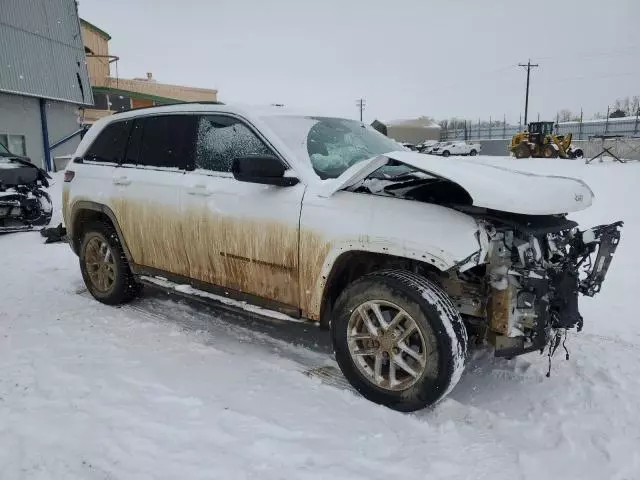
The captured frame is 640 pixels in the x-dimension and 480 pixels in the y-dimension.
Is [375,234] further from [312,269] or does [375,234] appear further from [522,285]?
[522,285]

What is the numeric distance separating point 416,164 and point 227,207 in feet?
4.87

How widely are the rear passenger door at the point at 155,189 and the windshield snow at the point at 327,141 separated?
0.93m

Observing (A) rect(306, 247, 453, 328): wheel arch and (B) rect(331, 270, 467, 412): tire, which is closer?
(B) rect(331, 270, 467, 412): tire

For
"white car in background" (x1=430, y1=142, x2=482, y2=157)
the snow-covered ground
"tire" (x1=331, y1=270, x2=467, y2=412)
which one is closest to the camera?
the snow-covered ground

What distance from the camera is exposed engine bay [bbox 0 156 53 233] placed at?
8586 millimetres

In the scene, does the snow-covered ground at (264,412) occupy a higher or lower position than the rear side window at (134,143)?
lower

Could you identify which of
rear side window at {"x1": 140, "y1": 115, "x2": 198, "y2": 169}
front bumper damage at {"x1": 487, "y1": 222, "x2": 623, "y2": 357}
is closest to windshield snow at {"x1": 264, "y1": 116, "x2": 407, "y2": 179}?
rear side window at {"x1": 140, "y1": 115, "x2": 198, "y2": 169}

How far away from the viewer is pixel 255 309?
3678 millimetres

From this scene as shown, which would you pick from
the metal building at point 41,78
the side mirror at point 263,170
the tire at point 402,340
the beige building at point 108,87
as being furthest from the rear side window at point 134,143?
the beige building at point 108,87

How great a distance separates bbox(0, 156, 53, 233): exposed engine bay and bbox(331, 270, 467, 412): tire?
764cm

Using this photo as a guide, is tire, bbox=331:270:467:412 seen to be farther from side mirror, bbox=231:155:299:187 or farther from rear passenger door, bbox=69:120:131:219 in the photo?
rear passenger door, bbox=69:120:131:219

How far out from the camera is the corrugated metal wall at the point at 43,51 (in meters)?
15.4

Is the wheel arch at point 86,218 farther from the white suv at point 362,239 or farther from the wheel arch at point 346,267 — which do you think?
the wheel arch at point 346,267

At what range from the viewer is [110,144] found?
16.1 feet
